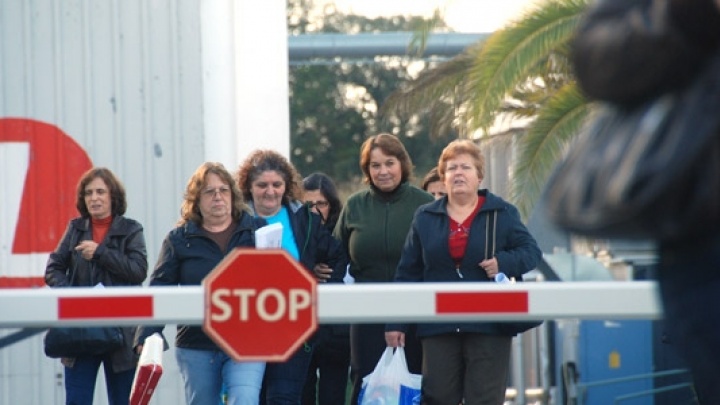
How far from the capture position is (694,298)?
2707mm

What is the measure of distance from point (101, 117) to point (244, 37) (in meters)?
0.93

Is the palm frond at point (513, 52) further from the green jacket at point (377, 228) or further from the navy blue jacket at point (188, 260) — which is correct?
the navy blue jacket at point (188, 260)

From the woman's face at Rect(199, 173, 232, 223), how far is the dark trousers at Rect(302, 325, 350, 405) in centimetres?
108

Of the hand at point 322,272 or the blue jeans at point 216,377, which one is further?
the hand at point 322,272

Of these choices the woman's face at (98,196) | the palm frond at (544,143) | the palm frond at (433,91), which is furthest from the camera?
the palm frond at (433,91)

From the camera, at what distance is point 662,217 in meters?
2.59

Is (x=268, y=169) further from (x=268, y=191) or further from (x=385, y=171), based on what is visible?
(x=385, y=171)

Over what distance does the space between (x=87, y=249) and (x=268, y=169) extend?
1.04m

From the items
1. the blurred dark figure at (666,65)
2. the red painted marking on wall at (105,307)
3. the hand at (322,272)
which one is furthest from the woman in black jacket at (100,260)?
the blurred dark figure at (666,65)

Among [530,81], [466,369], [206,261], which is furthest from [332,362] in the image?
[530,81]

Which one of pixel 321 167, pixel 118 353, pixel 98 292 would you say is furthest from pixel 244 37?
pixel 321 167

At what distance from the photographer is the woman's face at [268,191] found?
853cm

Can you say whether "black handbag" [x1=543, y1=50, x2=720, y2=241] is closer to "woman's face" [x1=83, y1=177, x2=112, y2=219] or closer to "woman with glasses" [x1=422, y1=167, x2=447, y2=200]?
"woman's face" [x1=83, y1=177, x2=112, y2=219]

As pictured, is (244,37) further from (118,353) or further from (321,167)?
(321,167)
